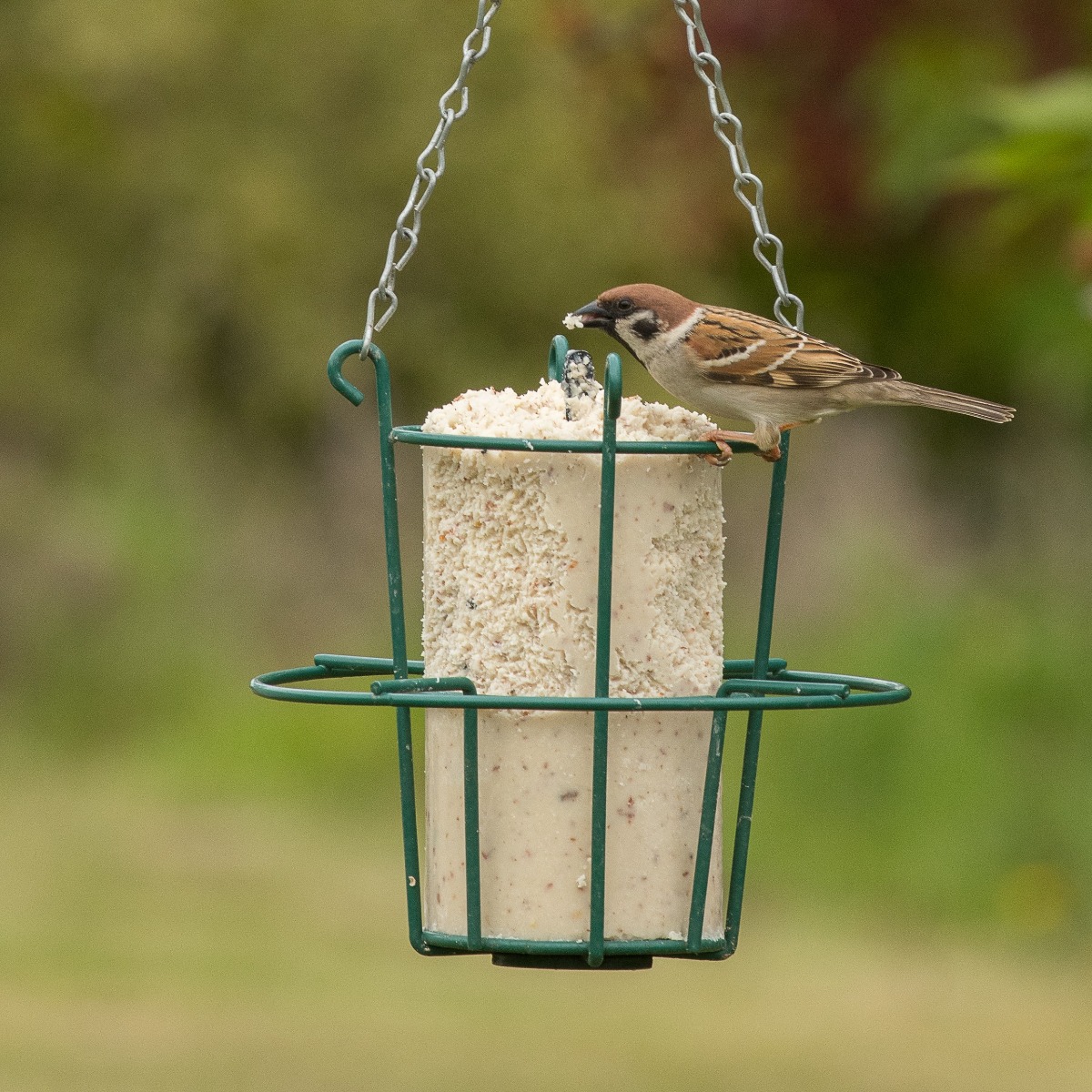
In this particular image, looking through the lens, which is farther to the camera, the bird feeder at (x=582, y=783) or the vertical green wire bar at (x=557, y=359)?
the vertical green wire bar at (x=557, y=359)

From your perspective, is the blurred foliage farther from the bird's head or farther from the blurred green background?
the bird's head

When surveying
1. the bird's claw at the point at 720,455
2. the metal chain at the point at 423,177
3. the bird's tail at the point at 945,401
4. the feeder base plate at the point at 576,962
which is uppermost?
the metal chain at the point at 423,177

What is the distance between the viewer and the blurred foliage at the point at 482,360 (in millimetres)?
9797

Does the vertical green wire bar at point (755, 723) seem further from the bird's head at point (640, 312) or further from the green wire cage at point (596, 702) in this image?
the bird's head at point (640, 312)

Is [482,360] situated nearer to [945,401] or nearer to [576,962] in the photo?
[945,401]

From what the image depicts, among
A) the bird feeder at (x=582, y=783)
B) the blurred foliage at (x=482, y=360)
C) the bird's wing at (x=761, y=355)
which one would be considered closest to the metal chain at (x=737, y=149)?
the bird feeder at (x=582, y=783)

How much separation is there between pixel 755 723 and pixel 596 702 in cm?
68

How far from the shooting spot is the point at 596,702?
3.65 m

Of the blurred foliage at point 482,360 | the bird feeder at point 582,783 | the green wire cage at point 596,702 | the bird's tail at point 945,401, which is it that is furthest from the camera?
the blurred foliage at point 482,360

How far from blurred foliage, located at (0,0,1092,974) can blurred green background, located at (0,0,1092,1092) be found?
3 cm

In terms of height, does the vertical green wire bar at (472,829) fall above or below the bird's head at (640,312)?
below

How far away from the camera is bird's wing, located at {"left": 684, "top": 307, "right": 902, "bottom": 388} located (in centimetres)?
434

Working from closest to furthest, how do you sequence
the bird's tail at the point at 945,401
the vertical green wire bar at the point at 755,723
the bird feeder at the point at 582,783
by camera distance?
the bird feeder at the point at 582,783
the vertical green wire bar at the point at 755,723
the bird's tail at the point at 945,401

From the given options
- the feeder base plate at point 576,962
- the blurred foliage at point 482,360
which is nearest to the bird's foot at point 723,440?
the feeder base plate at point 576,962
